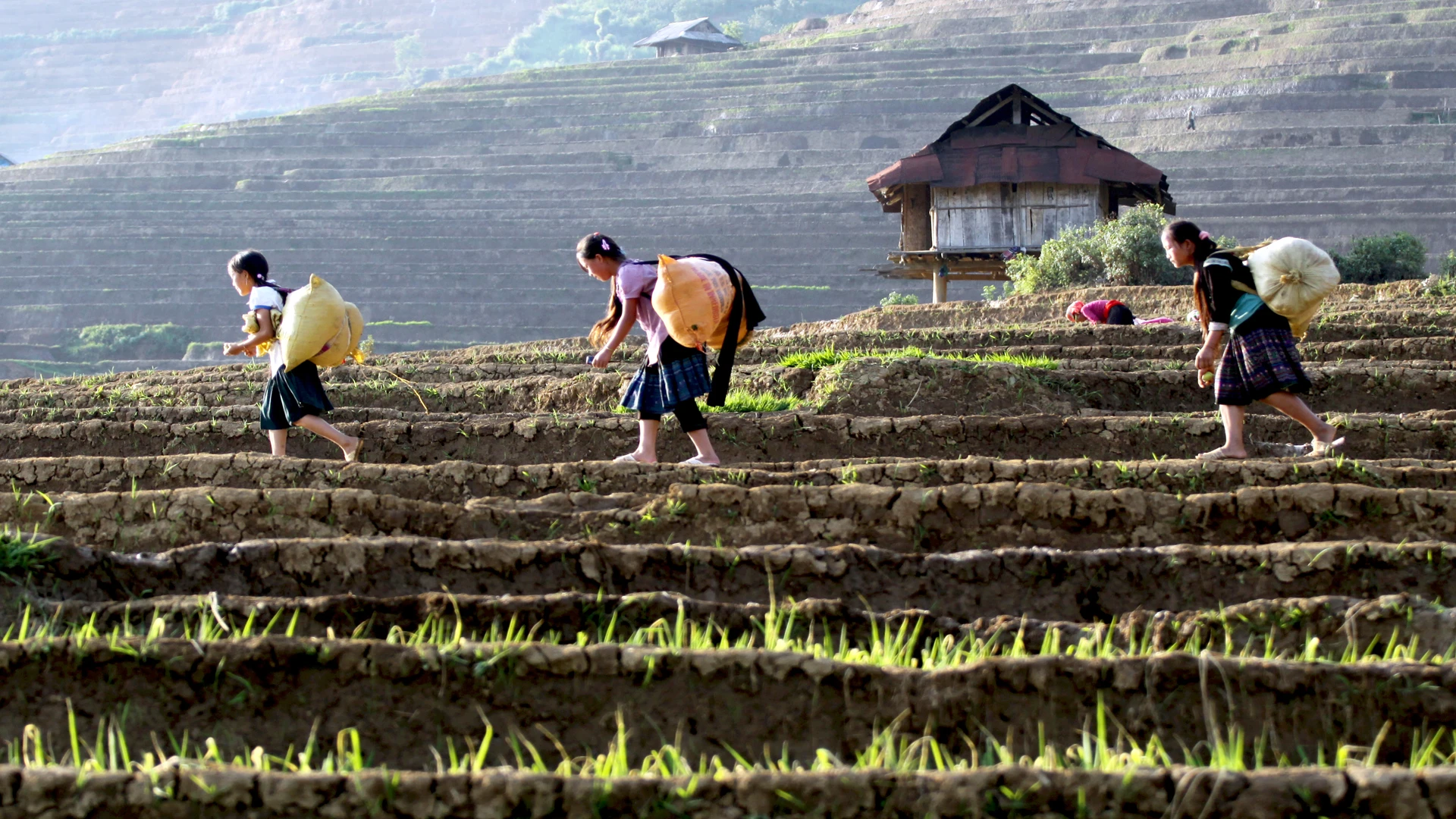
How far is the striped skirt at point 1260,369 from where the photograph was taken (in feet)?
21.8

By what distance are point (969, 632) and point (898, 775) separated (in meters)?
1.26

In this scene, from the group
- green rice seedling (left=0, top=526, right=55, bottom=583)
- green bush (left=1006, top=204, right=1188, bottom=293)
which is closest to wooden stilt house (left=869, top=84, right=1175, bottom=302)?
green bush (left=1006, top=204, right=1188, bottom=293)

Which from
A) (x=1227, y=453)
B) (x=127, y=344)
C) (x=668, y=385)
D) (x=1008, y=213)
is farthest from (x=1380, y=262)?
(x=127, y=344)

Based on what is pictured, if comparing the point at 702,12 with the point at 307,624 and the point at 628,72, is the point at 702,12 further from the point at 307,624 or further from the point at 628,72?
the point at 307,624

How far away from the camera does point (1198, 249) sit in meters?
6.98

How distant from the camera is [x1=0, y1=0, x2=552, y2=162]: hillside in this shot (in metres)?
94.3

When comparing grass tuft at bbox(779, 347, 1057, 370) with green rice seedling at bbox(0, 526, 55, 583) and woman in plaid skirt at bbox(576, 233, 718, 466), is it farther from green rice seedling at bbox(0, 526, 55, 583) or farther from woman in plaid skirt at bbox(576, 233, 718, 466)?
green rice seedling at bbox(0, 526, 55, 583)

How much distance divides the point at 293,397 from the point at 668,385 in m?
2.07

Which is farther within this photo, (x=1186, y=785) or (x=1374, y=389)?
(x=1374, y=389)

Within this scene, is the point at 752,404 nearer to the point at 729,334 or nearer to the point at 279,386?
the point at 729,334

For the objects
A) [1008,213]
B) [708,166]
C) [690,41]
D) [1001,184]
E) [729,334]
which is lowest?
[729,334]

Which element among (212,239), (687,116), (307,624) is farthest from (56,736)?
(687,116)

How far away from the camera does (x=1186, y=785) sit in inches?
110

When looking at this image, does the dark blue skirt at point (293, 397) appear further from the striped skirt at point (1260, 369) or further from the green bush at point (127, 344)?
the green bush at point (127, 344)
